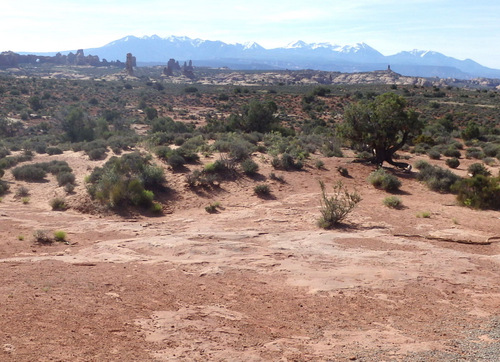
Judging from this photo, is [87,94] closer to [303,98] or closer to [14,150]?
[303,98]

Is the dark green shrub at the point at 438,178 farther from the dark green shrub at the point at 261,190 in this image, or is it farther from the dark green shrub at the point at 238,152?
the dark green shrub at the point at 238,152

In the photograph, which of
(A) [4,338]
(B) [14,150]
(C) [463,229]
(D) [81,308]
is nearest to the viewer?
(A) [4,338]

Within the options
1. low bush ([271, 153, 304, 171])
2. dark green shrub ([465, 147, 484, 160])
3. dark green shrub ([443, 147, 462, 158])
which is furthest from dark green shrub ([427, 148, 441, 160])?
low bush ([271, 153, 304, 171])

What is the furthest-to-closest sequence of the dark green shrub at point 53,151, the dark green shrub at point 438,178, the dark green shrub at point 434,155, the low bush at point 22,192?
1. the dark green shrub at point 434,155
2. the dark green shrub at point 53,151
3. the dark green shrub at point 438,178
4. the low bush at point 22,192

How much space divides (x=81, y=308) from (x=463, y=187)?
42.8ft

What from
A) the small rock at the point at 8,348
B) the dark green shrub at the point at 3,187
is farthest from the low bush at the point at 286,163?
the small rock at the point at 8,348

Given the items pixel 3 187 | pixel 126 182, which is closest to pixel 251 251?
pixel 126 182

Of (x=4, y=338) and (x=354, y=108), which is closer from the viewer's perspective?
(x=4, y=338)

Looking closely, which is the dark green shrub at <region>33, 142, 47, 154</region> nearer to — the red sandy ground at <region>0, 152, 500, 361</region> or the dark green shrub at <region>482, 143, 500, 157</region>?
the red sandy ground at <region>0, 152, 500, 361</region>

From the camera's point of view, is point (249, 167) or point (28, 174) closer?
point (249, 167)

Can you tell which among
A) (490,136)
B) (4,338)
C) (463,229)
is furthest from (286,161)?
(490,136)

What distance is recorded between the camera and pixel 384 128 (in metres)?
19.2

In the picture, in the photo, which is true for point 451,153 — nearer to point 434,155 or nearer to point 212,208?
point 434,155

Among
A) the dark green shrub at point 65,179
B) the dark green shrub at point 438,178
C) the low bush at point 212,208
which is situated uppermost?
the dark green shrub at point 438,178
